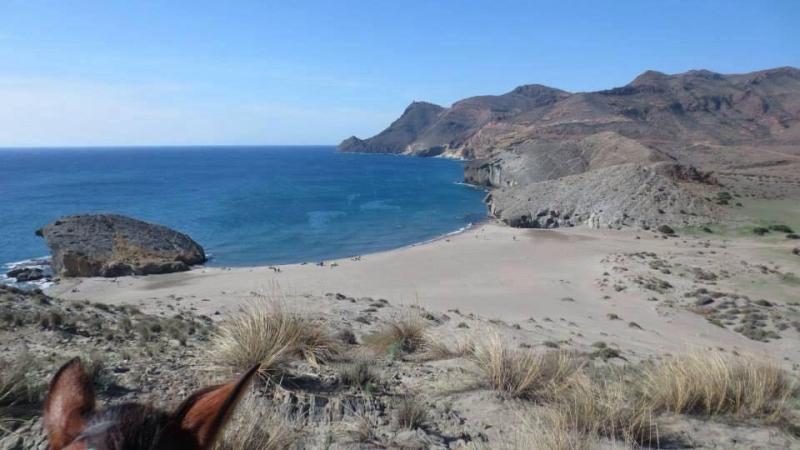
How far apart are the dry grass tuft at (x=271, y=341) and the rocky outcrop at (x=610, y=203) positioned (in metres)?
40.6

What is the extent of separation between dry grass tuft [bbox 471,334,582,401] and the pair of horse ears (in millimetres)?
4405

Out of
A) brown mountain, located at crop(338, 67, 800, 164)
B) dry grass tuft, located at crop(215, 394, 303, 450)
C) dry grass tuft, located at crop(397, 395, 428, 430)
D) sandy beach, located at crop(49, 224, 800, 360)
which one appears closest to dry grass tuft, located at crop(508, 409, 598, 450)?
dry grass tuft, located at crop(397, 395, 428, 430)

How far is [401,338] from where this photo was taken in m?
7.73

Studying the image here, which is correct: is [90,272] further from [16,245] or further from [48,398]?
[48,398]

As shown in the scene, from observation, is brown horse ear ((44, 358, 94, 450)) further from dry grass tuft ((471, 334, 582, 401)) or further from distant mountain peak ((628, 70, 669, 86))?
distant mountain peak ((628, 70, 669, 86))

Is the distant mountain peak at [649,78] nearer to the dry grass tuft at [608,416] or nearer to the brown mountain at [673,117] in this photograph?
the brown mountain at [673,117]

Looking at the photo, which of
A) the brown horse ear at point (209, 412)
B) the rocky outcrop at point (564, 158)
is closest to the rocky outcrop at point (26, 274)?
the brown horse ear at point (209, 412)

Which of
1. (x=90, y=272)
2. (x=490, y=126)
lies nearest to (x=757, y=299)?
(x=90, y=272)

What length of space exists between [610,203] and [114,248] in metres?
40.1

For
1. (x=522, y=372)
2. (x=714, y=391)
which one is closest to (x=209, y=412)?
(x=522, y=372)

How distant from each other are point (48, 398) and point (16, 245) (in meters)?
46.5

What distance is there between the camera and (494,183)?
8188 centimetres

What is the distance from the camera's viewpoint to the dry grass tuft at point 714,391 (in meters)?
5.09

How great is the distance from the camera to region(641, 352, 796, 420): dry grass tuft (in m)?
5.09
